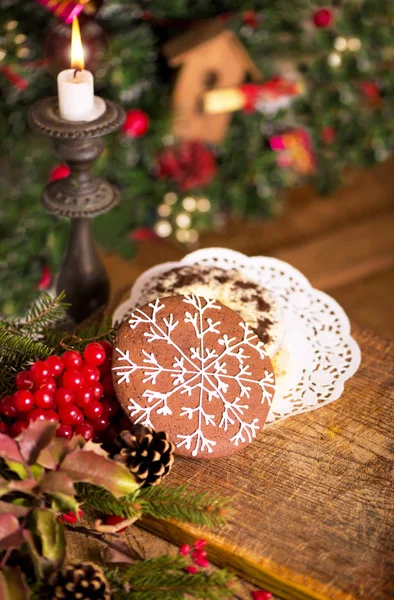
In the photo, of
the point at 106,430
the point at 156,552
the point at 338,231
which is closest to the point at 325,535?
the point at 156,552

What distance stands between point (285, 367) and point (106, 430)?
0.31 meters

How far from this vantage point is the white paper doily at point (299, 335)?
1.03 meters

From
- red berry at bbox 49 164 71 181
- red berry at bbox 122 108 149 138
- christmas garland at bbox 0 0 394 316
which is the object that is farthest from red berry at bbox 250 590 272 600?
red berry at bbox 122 108 149 138

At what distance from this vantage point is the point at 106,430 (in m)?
0.92

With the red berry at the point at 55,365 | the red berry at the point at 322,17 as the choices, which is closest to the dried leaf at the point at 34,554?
the red berry at the point at 55,365

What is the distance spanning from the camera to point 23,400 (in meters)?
0.84

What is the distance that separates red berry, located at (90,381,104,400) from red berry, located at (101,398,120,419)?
24 mm

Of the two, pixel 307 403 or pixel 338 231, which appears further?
pixel 338 231

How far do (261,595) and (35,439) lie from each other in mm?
326

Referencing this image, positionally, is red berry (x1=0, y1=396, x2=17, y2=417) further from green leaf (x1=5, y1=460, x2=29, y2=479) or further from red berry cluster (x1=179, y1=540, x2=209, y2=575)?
red berry cluster (x1=179, y1=540, x2=209, y2=575)

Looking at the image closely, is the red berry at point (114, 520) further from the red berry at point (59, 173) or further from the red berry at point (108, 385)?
the red berry at point (59, 173)

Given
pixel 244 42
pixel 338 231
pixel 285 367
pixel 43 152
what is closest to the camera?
pixel 285 367

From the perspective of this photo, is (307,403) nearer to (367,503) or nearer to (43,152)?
(367,503)

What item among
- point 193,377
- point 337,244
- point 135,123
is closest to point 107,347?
point 193,377
